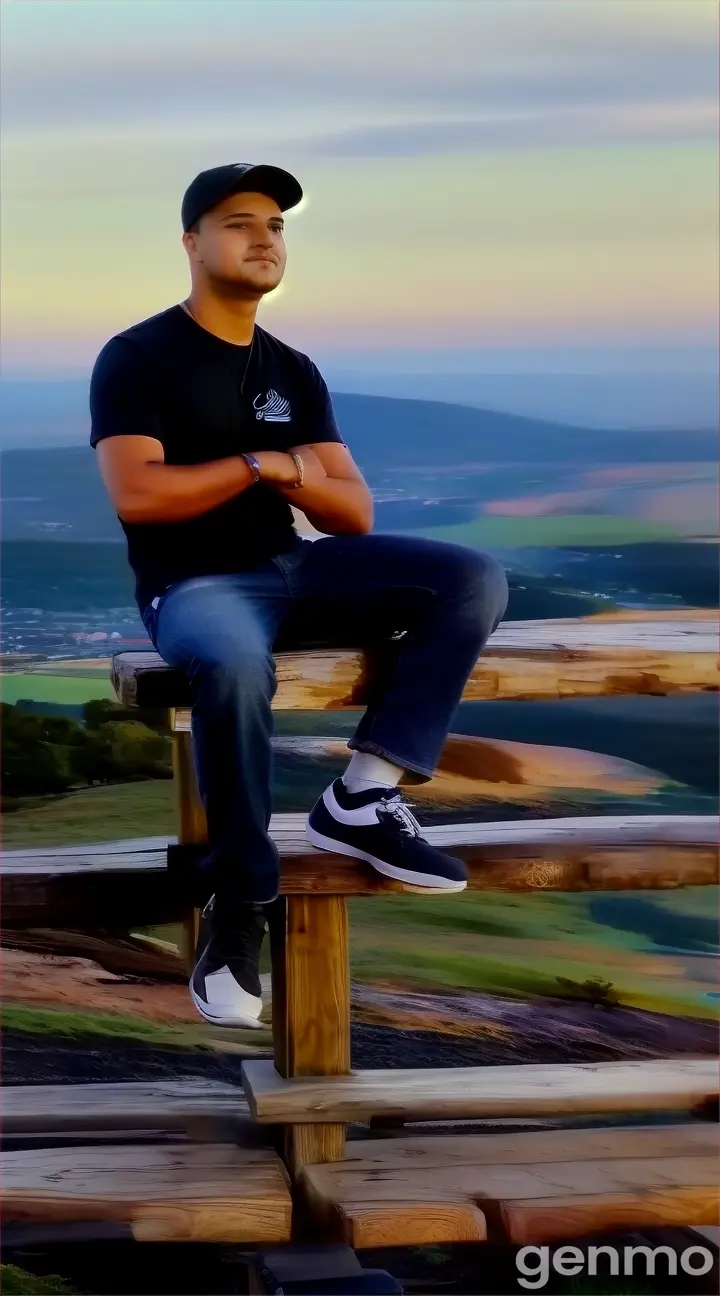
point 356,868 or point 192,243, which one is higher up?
point 192,243

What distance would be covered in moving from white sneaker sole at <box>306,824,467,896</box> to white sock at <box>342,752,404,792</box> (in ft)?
0.47

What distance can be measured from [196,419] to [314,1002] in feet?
4.00

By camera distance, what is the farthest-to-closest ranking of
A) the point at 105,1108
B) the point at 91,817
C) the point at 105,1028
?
1. the point at 91,817
2. the point at 105,1028
3. the point at 105,1108

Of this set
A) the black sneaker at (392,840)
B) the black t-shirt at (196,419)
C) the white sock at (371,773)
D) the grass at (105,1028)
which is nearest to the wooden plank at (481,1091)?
the black sneaker at (392,840)

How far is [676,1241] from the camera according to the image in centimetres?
337

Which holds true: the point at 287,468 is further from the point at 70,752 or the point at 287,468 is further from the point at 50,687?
the point at 70,752

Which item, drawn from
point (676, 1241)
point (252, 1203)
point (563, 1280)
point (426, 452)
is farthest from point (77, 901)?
point (426, 452)

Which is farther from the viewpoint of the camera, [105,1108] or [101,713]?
[101,713]

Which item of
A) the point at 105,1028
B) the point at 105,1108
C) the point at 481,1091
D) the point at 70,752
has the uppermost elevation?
the point at 70,752

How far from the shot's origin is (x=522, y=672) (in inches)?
102

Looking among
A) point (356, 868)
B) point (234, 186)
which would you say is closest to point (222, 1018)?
point (356, 868)

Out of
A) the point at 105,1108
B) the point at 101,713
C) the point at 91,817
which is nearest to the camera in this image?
the point at 105,1108

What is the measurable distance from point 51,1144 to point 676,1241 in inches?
70.3

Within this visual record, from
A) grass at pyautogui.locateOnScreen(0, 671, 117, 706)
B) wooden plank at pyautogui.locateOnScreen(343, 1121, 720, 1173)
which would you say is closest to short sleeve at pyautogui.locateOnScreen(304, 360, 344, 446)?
wooden plank at pyautogui.locateOnScreen(343, 1121, 720, 1173)
